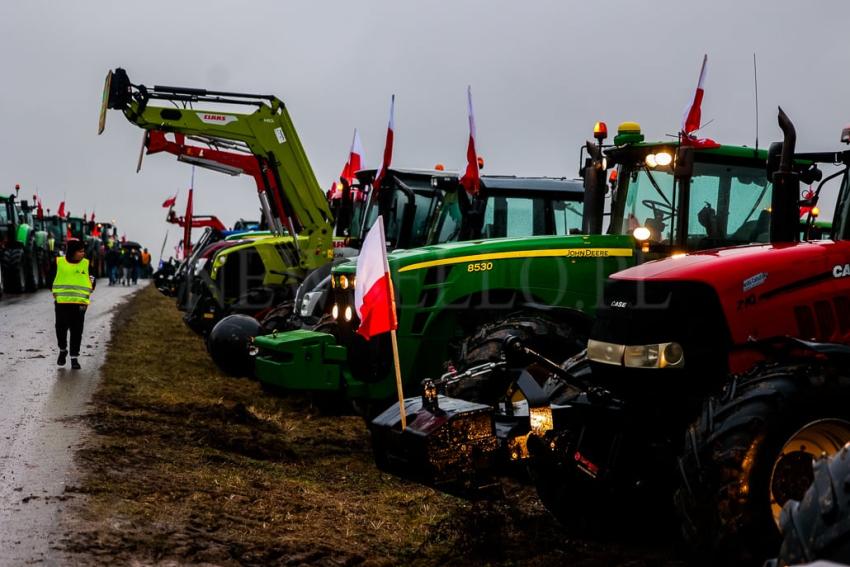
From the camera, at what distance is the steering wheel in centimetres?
734

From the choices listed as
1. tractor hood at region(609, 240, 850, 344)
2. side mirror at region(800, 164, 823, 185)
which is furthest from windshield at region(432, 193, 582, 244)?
tractor hood at region(609, 240, 850, 344)

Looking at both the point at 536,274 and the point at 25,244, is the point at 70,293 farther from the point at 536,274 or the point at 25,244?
the point at 25,244

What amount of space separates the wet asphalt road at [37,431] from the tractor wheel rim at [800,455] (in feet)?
11.0

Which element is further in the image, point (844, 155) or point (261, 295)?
point (261, 295)

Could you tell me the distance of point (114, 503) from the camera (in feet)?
19.4

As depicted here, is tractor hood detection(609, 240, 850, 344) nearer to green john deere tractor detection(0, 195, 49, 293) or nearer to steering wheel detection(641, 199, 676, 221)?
steering wheel detection(641, 199, 676, 221)

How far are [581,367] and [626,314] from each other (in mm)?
745

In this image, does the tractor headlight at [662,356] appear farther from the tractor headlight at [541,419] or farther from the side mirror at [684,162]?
the side mirror at [684,162]

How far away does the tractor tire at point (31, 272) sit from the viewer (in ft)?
96.7

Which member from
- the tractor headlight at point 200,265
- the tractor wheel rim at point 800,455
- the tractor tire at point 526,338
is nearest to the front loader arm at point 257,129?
the tractor headlight at point 200,265

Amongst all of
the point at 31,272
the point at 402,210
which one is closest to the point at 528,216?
the point at 402,210

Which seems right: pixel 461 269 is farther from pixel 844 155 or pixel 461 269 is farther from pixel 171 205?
pixel 171 205

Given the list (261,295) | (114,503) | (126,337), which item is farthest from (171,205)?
(114,503)

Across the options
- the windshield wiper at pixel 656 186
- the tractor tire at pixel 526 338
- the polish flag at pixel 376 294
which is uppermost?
the windshield wiper at pixel 656 186
